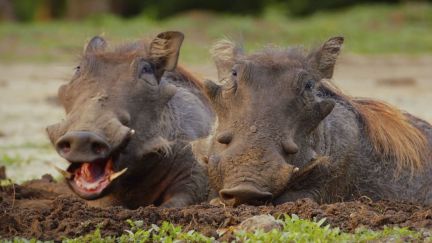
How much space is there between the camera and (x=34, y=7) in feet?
128

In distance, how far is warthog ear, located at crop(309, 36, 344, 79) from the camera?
6.94 m

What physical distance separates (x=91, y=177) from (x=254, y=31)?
63.2 ft

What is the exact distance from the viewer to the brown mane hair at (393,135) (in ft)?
24.4

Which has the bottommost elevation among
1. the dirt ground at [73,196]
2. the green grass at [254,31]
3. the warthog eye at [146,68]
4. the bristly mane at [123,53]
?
the green grass at [254,31]

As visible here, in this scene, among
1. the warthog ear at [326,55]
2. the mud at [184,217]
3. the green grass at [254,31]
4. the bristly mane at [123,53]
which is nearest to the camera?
the mud at [184,217]

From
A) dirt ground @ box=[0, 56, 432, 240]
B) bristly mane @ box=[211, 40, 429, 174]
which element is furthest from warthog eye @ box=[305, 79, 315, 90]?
dirt ground @ box=[0, 56, 432, 240]

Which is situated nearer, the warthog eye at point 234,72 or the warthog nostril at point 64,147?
the warthog nostril at point 64,147

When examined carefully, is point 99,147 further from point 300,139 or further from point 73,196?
point 300,139

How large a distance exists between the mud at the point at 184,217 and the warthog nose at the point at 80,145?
25 centimetres

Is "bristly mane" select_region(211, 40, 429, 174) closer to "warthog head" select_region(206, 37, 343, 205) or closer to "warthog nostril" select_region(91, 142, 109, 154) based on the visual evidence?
"warthog head" select_region(206, 37, 343, 205)

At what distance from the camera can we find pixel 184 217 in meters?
6.08

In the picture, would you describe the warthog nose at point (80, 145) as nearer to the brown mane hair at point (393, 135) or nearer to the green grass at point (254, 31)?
the brown mane hair at point (393, 135)

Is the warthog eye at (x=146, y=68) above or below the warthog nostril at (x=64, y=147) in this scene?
above

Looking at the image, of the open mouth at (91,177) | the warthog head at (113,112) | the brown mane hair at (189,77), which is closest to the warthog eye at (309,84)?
the warthog head at (113,112)
